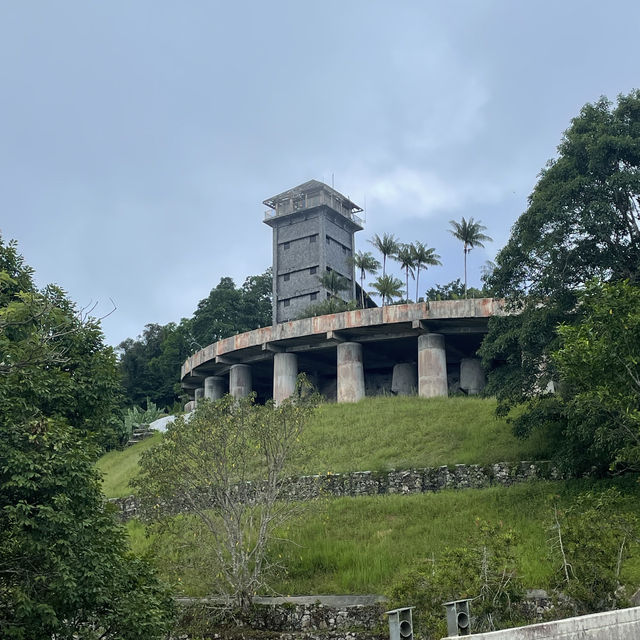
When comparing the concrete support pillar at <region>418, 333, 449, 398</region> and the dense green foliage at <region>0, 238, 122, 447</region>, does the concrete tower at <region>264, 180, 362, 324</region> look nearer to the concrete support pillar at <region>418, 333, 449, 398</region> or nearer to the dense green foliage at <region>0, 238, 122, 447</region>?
the concrete support pillar at <region>418, 333, 449, 398</region>

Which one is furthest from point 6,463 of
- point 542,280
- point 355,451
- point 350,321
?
point 350,321

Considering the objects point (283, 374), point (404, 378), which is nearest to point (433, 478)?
point (283, 374)

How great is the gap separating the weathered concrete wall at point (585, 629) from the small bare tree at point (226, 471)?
382 inches

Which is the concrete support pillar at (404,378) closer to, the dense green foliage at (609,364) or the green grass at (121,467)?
the green grass at (121,467)

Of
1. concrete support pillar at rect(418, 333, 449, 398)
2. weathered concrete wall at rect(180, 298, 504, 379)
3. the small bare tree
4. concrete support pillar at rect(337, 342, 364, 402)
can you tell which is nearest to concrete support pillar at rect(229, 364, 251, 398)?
weathered concrete wall at rect(180, 298, 504, 379)

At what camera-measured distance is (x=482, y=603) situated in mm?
14039

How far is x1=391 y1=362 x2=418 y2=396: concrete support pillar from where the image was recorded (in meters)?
43.8

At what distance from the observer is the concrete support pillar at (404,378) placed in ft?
144

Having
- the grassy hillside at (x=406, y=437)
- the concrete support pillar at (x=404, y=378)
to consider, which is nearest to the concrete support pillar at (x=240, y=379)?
the concrete support pillar at (x=404, y=378)

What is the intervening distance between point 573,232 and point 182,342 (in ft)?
148

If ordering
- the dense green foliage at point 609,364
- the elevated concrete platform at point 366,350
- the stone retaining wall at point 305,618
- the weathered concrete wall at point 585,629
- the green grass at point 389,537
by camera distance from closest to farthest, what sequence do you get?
the weathered concrete wall at point 585,629, the stone retaining wall at point 305,618, the dense green foliage at point 609,364, the green grass at point 389,537, the elevated concrete platform at point 366,350

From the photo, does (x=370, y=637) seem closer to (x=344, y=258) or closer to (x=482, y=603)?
(x=482, y=603)

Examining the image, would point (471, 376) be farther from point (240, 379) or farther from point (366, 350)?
point (240, 379)

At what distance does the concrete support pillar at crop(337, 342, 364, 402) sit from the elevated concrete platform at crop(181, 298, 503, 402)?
1.9 inches
